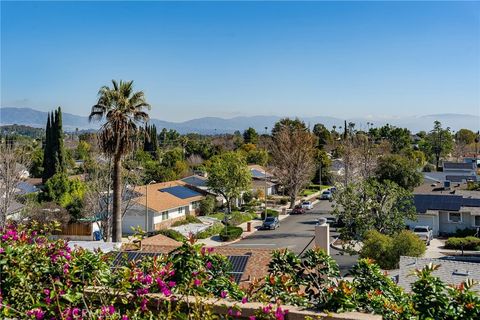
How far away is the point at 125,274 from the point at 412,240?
21.0m

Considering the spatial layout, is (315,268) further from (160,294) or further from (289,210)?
(289,210)

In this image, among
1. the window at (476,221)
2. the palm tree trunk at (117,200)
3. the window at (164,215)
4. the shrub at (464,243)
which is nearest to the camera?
→ the palm tree trunk at (117,200)

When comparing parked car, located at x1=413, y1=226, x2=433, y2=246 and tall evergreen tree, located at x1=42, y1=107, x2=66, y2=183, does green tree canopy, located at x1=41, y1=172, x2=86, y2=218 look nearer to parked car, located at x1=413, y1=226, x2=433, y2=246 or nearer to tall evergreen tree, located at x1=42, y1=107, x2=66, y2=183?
tall evergreen tree, located at x1=42, y1=107, x2=66, y2=183

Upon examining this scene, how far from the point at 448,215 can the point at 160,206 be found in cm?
2335

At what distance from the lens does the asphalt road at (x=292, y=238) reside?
31.8 m

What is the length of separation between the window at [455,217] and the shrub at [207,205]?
22.1 m

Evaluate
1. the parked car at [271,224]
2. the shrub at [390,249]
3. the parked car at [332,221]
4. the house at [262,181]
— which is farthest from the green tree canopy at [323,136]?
the shrub at [390,249]

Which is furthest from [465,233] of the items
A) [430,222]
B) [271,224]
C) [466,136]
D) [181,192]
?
[466,136]

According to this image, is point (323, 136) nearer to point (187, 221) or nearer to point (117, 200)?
point (187, 221)

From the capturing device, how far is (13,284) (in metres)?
6.43

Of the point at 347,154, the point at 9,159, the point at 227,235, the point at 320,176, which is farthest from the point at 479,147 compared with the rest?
the point at 9,159

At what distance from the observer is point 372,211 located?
91.1ft

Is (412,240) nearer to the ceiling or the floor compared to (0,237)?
nearer to the floor

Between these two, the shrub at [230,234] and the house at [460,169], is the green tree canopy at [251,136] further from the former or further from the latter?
the shrub at [230,234]
